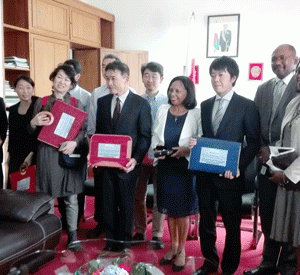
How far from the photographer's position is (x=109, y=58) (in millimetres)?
2908

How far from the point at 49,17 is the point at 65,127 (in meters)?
2.59

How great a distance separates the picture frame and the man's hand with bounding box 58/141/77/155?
10.9 ft

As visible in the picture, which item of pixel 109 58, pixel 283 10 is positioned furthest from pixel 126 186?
pixel 283 10

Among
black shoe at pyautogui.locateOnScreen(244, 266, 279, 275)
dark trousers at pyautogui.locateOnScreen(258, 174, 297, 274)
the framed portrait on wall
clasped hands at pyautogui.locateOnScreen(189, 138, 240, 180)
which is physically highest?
the framed portrait on wall

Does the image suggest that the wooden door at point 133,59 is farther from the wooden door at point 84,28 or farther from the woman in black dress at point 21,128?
the woman in black dress at point 21,128

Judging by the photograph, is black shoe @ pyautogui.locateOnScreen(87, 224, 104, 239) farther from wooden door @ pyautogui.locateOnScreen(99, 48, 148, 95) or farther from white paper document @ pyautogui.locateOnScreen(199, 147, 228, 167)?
wooden door @ pyautogui.locateOnScreen(99, 48, 148, 95)

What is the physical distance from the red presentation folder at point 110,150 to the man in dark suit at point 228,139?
1.52ft

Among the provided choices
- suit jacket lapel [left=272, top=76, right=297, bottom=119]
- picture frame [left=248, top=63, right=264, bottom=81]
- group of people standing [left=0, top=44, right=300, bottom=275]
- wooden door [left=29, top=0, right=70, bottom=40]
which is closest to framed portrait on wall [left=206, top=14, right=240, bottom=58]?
picture frame [left=248, top=63, right=264, bottom=81]

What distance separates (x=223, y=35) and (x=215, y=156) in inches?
138

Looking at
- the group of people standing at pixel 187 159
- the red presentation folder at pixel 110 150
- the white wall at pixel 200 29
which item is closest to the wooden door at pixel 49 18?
the white wall at pixel 200 29

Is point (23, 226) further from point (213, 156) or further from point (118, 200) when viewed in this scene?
point (213, 156)

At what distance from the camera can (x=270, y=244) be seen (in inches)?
80.8

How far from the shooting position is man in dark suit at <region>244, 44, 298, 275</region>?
1982mm

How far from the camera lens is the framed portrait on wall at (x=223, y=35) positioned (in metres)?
4.79
